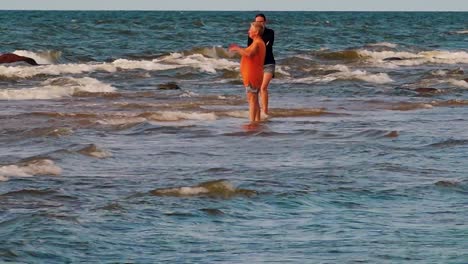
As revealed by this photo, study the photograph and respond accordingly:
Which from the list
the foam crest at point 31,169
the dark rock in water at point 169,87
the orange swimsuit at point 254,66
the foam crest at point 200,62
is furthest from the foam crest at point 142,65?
the foam crest at point 31,169

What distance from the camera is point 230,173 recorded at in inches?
437

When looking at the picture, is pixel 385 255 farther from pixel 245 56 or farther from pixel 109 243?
pixel 245 56

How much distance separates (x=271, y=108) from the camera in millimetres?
18500

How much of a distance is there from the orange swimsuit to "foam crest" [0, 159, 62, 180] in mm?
5172

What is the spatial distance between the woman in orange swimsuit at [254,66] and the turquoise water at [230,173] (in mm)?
369

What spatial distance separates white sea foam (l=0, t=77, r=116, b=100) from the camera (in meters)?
20.9

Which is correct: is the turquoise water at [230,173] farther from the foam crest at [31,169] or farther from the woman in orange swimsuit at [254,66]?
the woman in orange swimsuit at [254,66]

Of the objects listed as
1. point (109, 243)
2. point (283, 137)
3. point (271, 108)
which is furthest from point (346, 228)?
point (271, 108)

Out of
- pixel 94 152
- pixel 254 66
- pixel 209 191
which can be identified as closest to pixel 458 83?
pixel 254 66

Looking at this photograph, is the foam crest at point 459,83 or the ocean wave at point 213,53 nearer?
the foam crest at point 459,83

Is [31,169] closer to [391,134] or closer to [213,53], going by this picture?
[391,134]

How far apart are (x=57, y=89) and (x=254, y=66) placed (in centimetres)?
673

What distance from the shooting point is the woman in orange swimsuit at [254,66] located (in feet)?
52.7

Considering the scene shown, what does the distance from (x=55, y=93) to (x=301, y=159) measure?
997 cm
